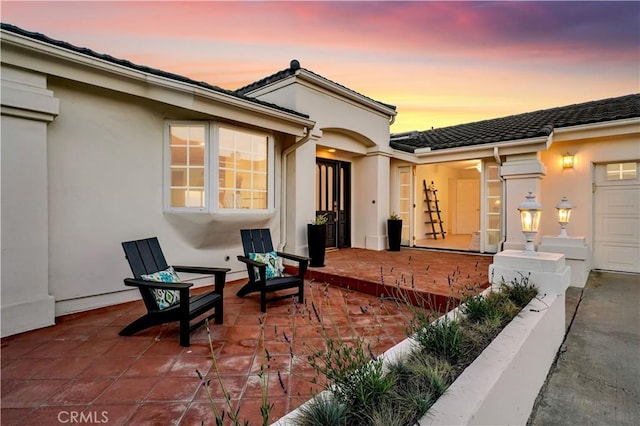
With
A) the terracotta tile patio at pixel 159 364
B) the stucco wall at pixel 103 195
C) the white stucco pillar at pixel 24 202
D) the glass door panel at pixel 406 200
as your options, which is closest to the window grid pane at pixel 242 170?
the stucco wall at pixel 103 195

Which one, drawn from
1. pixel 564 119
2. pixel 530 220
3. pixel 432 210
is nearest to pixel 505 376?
pixel 530 220

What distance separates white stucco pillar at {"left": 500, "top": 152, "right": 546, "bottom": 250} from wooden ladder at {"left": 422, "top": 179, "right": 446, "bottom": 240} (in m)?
4.18

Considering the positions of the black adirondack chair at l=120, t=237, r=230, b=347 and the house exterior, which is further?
the house exterior

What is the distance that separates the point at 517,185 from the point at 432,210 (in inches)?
187

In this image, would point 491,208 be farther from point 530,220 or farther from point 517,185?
point 530,220

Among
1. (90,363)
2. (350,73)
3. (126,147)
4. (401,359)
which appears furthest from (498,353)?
(350,73)

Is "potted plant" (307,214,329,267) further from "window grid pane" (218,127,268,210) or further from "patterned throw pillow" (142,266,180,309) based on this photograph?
"patterned throw pillow" (142,266,180,309)

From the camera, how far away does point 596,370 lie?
3.04 m

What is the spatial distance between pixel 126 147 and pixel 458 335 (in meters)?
4.64

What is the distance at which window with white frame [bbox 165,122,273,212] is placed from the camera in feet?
15.7

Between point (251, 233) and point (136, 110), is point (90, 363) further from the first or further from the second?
point (136, 110)

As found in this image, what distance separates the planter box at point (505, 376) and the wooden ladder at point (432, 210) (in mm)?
8498

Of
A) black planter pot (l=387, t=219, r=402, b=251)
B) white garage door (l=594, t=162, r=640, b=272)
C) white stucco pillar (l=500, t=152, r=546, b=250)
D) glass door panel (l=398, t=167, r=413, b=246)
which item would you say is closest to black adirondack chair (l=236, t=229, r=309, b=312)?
black planter pot (l=387, t=219, r=402, b=251)

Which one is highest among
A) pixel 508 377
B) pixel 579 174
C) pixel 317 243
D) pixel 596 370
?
pixel 579 174
